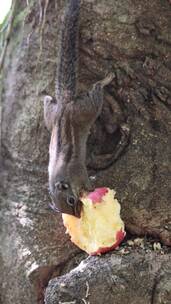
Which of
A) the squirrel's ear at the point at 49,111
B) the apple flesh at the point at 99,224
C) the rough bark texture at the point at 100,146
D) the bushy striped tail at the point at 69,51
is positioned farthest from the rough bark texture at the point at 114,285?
the bushy striped tail at the point at 69,51

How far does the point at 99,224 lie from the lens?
9.75 feet

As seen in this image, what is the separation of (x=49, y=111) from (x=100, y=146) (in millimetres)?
297

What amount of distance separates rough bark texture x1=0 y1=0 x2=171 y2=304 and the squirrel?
64mm

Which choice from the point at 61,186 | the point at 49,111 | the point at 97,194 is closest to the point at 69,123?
the point at 49,111

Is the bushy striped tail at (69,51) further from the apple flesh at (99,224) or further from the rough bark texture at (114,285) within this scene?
the rough bark texture at (114,285)

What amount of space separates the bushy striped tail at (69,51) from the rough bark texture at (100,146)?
6cm

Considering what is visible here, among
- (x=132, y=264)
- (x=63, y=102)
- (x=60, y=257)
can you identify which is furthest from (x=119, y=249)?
(x=63, y=102)

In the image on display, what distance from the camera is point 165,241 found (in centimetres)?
304

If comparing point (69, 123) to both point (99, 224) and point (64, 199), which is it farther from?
point (99, 224)

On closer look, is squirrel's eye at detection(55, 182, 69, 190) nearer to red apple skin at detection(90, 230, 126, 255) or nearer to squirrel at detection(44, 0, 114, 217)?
squirrel at detection(44, 0, 114, 217)

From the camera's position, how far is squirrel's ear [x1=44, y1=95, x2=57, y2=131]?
324 centimetres

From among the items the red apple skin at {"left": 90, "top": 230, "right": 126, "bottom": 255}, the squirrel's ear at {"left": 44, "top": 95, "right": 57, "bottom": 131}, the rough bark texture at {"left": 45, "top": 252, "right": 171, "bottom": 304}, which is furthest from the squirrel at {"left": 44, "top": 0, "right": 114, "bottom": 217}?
the rough bark texture at {"left": 45, "top": 252, "right": 171, "bottom": 304}

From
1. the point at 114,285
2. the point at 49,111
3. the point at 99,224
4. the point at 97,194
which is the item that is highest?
the point at 49,111

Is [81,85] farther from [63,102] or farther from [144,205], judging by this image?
[144,205]
